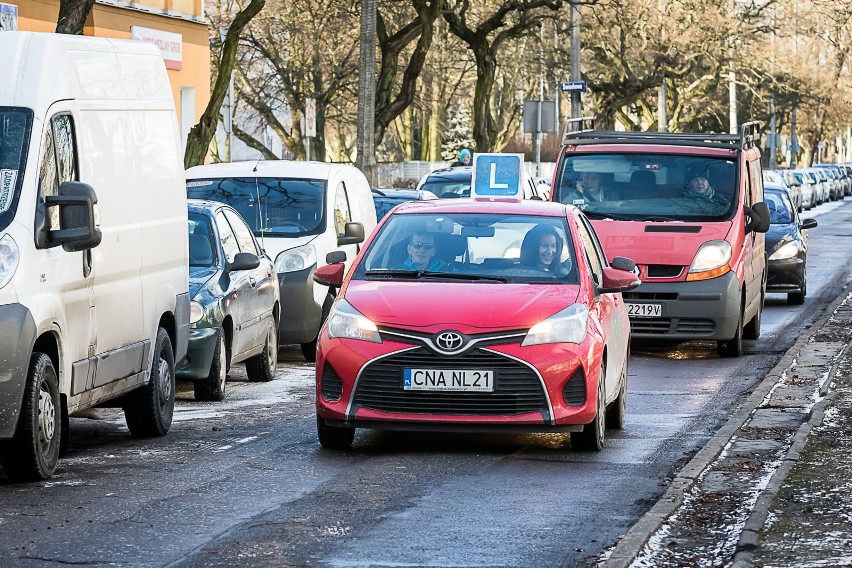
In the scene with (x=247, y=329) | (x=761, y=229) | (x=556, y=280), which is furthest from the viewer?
(x=761, y=229)

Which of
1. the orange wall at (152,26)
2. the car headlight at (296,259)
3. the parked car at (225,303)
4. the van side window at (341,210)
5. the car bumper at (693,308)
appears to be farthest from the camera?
the orange wall at (152,26)

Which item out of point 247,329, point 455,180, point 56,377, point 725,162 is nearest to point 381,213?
point 455,180

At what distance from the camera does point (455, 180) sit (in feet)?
96.0

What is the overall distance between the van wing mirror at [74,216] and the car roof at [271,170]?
841 centimetres

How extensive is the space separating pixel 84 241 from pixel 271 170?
8.71m

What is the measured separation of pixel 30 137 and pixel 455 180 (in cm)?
1986

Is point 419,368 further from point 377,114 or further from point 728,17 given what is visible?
point 728,17

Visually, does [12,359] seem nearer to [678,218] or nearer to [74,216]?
[74,216]

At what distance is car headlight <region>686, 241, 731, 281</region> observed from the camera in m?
17.5

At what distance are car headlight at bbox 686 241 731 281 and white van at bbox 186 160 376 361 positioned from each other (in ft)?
10.5

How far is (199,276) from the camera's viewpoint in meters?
14.3

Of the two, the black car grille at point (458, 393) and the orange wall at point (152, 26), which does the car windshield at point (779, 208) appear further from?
the black car grille at point (458, 393)

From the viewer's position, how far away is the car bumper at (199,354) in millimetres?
13508

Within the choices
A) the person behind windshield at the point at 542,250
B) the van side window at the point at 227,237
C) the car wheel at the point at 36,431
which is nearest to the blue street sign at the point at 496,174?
the van side window at the point at 227,237
